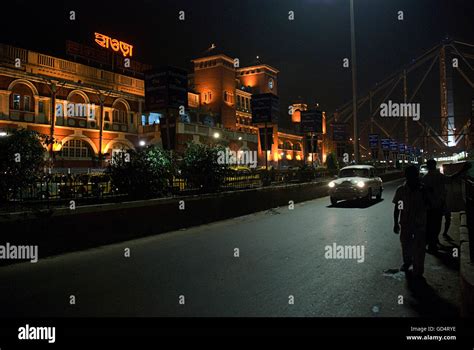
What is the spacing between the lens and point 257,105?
18.7 meters

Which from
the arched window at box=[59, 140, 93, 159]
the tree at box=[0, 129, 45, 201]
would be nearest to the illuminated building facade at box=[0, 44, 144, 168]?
the arched window at box=[59, 140, 93, 159]

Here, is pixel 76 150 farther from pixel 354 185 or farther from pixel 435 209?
pixel 435 209

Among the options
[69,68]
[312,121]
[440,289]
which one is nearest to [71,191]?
[440,289]

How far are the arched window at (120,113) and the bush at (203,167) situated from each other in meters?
26.7

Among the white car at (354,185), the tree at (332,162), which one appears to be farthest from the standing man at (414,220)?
the tree at (332,162)

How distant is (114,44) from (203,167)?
3367 centimetres

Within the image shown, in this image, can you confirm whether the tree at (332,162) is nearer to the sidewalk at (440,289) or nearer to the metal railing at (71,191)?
the metal railing at (71,191)

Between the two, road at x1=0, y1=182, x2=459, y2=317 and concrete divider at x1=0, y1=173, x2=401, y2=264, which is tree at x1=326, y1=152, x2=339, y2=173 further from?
road at x1=0, y1=182, x2=459, y2=317

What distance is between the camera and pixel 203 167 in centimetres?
1343

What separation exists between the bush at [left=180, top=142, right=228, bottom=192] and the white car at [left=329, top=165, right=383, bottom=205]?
5.25m

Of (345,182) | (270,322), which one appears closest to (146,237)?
(270,322)

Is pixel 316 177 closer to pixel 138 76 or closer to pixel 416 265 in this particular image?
pixel 416 265

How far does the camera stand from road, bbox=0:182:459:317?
4535 millimetres

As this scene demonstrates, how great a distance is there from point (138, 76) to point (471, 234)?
1689 inches
